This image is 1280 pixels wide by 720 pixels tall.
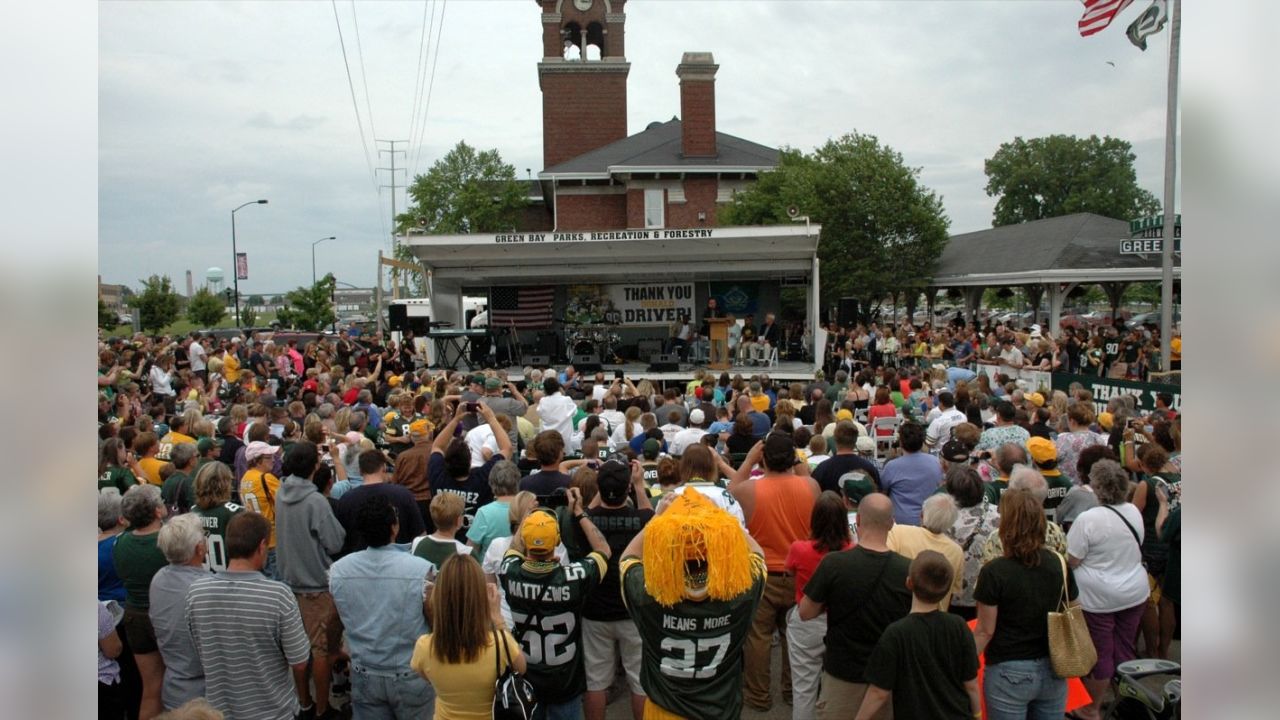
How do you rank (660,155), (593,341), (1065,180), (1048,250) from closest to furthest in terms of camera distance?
(593,341)
(1048,250)
(660,155)
(1065,180)

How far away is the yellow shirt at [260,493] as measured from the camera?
527 centimetres

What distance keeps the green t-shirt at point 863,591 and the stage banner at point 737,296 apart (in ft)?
64.7

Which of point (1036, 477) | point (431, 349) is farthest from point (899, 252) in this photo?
point (1036, 477)

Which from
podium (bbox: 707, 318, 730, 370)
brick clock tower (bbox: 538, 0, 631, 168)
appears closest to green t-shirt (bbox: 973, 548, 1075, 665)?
podium (bbox: 707, 318, 730, 370)

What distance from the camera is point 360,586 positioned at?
12.1ft

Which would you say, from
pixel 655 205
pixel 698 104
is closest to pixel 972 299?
pixel 655 205

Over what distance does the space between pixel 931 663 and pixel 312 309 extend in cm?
5903

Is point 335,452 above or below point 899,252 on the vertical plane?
below

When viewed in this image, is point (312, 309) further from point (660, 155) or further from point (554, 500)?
point (554, 500)

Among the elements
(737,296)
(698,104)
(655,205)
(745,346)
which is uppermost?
(698,104)

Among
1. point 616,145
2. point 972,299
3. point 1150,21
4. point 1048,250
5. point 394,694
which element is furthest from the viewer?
point 616,145

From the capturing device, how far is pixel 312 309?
5700 cm
